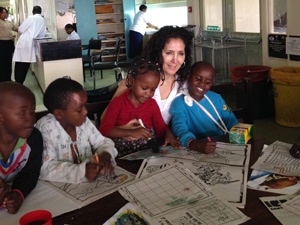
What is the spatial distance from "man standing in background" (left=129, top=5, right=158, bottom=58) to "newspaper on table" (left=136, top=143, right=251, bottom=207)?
25.0 feet

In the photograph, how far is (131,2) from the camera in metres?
9.31

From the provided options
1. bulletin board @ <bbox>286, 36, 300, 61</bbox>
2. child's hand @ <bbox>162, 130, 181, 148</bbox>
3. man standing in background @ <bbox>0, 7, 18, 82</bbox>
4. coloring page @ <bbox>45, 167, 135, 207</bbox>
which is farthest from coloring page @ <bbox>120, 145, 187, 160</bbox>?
man standing in background @ <bbox>0, 7, 18, 82</bbox>

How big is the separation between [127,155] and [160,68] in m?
0.63

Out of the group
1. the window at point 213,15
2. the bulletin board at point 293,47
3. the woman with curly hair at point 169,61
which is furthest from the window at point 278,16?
the woman with curly hair at point 169,61

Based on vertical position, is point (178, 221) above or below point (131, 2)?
below

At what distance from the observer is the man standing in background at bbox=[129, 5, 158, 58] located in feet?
28.5

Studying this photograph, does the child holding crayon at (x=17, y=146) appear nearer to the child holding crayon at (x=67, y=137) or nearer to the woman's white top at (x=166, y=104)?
the child holding crayon at (x=67, y=137)

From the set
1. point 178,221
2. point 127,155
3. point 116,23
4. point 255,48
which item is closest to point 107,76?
point 116,23

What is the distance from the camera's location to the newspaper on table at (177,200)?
942 millimetres

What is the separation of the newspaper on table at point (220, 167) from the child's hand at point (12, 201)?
0.38m

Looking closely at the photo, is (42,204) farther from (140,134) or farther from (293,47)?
(293,47)

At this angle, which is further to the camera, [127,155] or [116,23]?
[116,23]

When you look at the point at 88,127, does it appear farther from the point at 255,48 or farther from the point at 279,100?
the point at 255,48

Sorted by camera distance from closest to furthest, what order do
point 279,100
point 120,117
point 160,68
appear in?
point 120,117 → point 160,68 → point 279,100
